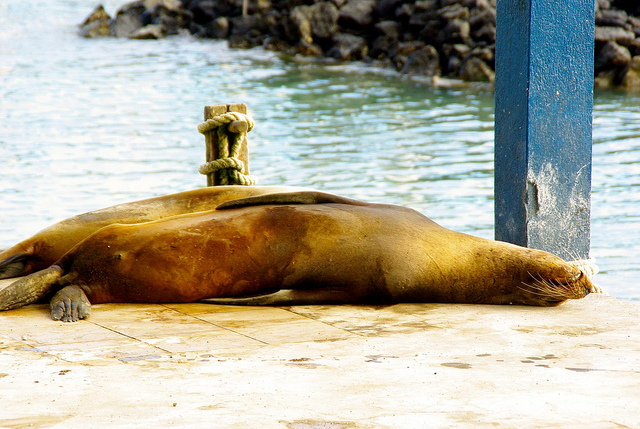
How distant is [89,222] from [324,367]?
2176 millimetres

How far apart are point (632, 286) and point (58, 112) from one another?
12775 mm

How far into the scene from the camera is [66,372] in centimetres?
300

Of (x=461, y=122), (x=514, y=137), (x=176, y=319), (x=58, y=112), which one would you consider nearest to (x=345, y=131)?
(x=461, y=122)

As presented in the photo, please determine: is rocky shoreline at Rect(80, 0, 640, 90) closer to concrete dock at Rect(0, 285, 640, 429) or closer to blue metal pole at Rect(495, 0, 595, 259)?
blue metal pole at Rect(495, 0, 595, 259)

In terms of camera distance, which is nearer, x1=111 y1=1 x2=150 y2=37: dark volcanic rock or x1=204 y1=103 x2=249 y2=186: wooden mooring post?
x1=204 y1=103 x2=249 y2=186: wooden mooring post

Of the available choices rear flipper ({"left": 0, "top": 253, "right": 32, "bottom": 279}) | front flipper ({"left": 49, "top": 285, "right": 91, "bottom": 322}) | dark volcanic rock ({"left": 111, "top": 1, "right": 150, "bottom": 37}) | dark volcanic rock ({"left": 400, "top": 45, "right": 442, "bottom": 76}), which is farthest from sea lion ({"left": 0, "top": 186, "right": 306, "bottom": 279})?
dark volcanic rock ({"left": 111, "top": 1, "right": 150, "bottom": 37})

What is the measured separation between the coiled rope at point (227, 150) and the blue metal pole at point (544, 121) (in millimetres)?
1754

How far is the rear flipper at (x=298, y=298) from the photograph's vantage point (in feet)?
13.3

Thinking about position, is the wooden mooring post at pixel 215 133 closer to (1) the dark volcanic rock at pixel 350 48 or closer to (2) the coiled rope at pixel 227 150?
(2) the coiled rope at pixel 227 150

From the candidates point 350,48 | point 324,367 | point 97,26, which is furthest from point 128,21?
point 324,367

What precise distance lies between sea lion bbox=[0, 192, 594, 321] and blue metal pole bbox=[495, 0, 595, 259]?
0.59 metres

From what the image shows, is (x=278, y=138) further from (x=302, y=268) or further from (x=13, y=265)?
(x=302, y=268)

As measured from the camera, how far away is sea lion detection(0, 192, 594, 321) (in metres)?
4.08

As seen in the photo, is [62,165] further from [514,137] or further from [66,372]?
[66,372]
